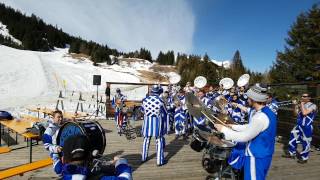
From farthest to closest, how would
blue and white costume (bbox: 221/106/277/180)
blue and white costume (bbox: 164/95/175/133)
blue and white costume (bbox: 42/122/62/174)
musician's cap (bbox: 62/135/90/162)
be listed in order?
blue and white costume (bbox: 164/95/175/133), blue and white costume (bbox: 42/122/62/174), blue and white costume (bbox: 221/106/277/180), musician's cap (bbox: 62/135/90/162)

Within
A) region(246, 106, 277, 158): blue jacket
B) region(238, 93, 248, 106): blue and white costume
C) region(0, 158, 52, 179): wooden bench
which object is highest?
region(238, 93, 248, 106): blue and white costume

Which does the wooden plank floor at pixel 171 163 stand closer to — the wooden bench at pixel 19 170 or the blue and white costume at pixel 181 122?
the wooden bench at pixel 19 170

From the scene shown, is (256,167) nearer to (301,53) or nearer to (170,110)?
(170,110)

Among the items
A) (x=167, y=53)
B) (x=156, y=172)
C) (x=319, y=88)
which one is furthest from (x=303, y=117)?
(x=167, y=53)

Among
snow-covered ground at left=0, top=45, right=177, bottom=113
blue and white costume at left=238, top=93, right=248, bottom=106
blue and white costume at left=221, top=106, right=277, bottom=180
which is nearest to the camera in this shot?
blue and white costume at left=221, top=106, right=277, bottom=180

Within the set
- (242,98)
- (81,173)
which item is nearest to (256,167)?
(81,173)

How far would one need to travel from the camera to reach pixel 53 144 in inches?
197

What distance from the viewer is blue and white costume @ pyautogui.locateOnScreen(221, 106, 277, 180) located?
11.5ft

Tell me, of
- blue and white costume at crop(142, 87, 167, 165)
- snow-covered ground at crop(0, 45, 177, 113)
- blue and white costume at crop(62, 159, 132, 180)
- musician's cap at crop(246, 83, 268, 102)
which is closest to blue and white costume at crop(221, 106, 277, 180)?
musician's cap at crop(246, 83, 268, 102)

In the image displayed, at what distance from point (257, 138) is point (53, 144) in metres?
3.07

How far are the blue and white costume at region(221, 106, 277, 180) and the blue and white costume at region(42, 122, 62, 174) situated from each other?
2.50 m

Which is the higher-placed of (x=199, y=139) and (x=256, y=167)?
(x=199, y=139)

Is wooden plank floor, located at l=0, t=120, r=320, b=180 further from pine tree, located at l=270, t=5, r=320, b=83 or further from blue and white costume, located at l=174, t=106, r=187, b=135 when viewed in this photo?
pine tree, located at l=270, t=5, r=320, b=83

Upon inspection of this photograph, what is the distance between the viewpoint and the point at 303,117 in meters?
7.93
